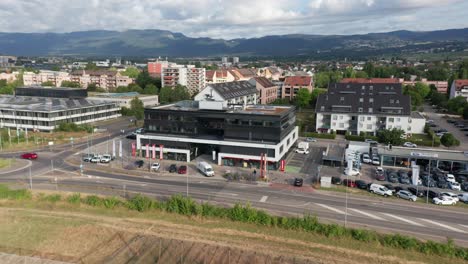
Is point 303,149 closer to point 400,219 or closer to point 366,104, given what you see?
point 366,104

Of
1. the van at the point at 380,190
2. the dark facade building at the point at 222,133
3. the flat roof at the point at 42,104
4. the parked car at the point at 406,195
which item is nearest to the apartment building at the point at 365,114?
the dark facade building at the point at 222,133

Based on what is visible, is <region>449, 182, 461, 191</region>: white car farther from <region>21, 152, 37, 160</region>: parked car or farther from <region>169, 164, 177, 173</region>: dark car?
<region>21, 152, 37, 160</region>: parked car

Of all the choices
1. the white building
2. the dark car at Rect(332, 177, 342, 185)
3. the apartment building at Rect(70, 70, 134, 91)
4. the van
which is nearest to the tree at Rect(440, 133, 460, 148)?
the van

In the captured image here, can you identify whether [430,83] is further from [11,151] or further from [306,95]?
[11,151]

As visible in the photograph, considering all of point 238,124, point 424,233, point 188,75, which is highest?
point 188,75

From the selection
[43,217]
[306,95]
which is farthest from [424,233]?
[306,95]

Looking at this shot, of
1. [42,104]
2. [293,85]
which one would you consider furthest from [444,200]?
[293,85]
